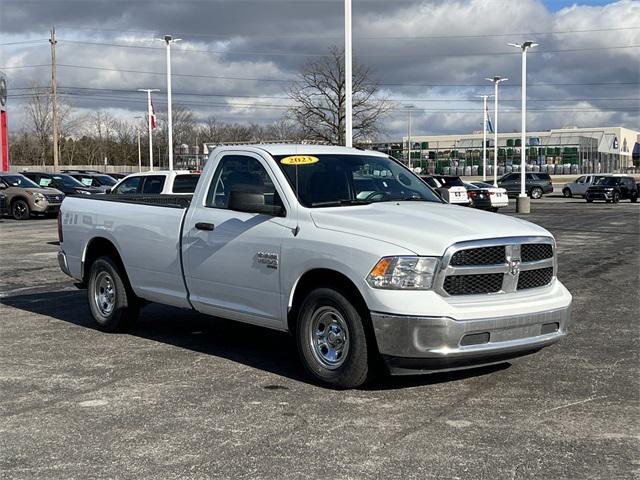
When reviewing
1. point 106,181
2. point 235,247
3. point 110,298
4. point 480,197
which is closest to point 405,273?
point 235,247

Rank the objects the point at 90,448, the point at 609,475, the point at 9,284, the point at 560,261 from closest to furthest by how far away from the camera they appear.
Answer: the point at 609,475 → the point at 90,448 → the point at 9,284 → the point at 560,261

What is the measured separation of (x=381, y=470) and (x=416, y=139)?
116 meters

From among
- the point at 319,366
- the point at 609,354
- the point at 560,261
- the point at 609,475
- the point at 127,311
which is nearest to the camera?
the point at 609,475

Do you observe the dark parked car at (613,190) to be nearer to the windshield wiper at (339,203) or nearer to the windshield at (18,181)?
the windshield at (18,181)

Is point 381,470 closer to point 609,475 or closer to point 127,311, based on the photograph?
point 609,475

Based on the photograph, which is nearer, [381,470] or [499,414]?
[381,470]

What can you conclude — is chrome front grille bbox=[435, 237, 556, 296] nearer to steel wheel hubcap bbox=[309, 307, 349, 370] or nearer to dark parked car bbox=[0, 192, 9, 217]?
steel wheel hubcap bbox=[309, 307, 349, 370]

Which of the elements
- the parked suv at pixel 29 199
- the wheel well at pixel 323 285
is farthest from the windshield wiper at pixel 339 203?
the parked suv at pixel 29 199

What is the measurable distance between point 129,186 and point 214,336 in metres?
9.53

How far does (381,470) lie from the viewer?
4.37 m

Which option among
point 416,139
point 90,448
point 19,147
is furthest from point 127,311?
point 416,139

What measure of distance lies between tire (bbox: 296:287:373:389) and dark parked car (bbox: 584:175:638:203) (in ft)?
144

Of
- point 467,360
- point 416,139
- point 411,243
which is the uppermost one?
point 416,139

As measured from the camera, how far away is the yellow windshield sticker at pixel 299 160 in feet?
22.5
